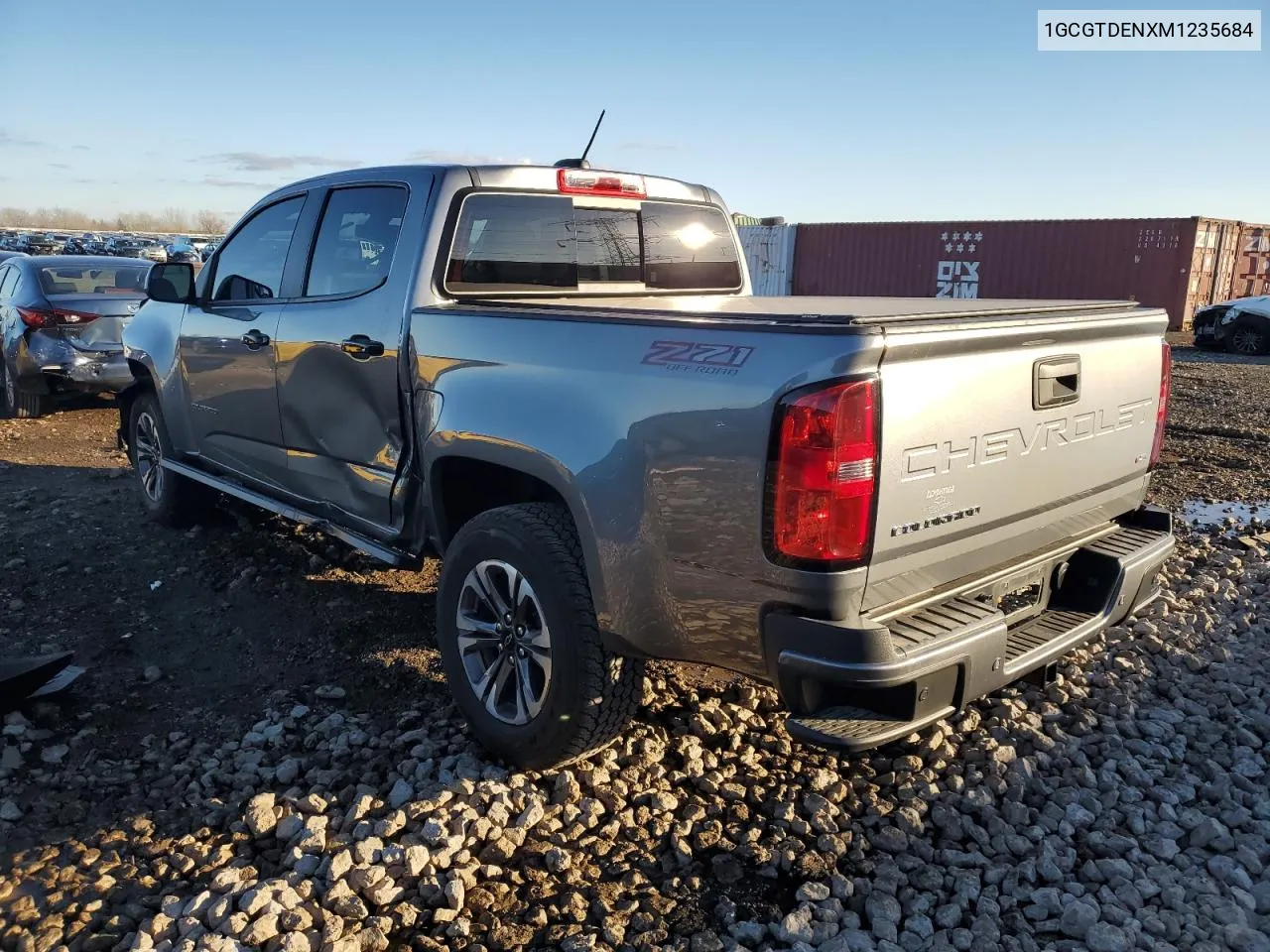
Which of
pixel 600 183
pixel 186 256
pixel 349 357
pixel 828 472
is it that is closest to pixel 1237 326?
pixel 600 183

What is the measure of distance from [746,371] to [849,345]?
269 mm

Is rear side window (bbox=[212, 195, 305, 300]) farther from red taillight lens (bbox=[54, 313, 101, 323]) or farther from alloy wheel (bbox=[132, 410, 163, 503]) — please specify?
red taillight lens (bbox=[54, 313, 101, 323])

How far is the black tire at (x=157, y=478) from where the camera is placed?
570cm

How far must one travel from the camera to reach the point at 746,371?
247 cm

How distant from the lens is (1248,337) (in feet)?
56.9

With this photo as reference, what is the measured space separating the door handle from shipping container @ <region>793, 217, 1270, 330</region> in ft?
65.4

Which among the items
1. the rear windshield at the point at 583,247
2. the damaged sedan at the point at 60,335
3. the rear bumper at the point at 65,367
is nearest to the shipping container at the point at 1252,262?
the rear windshield at the point at 583,247

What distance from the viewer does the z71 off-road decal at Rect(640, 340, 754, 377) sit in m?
2.51

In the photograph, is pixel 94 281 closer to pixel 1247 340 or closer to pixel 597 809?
pixel 597 809

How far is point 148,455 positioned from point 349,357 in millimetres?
2955

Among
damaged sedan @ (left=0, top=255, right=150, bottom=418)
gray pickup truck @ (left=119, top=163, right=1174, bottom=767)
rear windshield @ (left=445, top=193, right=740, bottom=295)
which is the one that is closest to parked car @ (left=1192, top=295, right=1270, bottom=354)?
rear windshield @ (left=445, top=193, right=740, bottom=295)

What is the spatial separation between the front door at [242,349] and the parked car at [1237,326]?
17.9 meters

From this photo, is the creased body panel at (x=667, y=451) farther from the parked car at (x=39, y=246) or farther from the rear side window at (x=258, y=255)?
the parked car at (x=39, y=246)

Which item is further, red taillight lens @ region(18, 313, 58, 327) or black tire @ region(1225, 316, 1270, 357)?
black tire @ region(1225, 316, 1270, 357)
